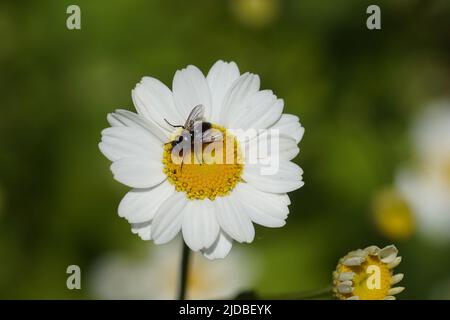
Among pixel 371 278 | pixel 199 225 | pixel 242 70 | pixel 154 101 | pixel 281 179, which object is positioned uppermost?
pixel 242 70

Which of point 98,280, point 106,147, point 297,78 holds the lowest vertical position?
point 98,280

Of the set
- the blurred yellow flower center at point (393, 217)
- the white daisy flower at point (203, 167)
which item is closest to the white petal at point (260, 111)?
the white daisy flower at point (203, 167)

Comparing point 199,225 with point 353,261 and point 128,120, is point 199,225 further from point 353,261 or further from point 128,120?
point 353,261

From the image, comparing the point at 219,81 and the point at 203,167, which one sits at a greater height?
the point at 219,81

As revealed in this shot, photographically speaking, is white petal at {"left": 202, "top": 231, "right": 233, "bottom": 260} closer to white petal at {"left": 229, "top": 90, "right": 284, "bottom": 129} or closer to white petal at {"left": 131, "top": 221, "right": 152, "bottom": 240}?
white petal at {"left": 131, "top": 221, "right": 152, "bottom": 240}

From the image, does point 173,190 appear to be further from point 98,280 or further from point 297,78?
point 297,78

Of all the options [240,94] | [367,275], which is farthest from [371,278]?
[240,94]
